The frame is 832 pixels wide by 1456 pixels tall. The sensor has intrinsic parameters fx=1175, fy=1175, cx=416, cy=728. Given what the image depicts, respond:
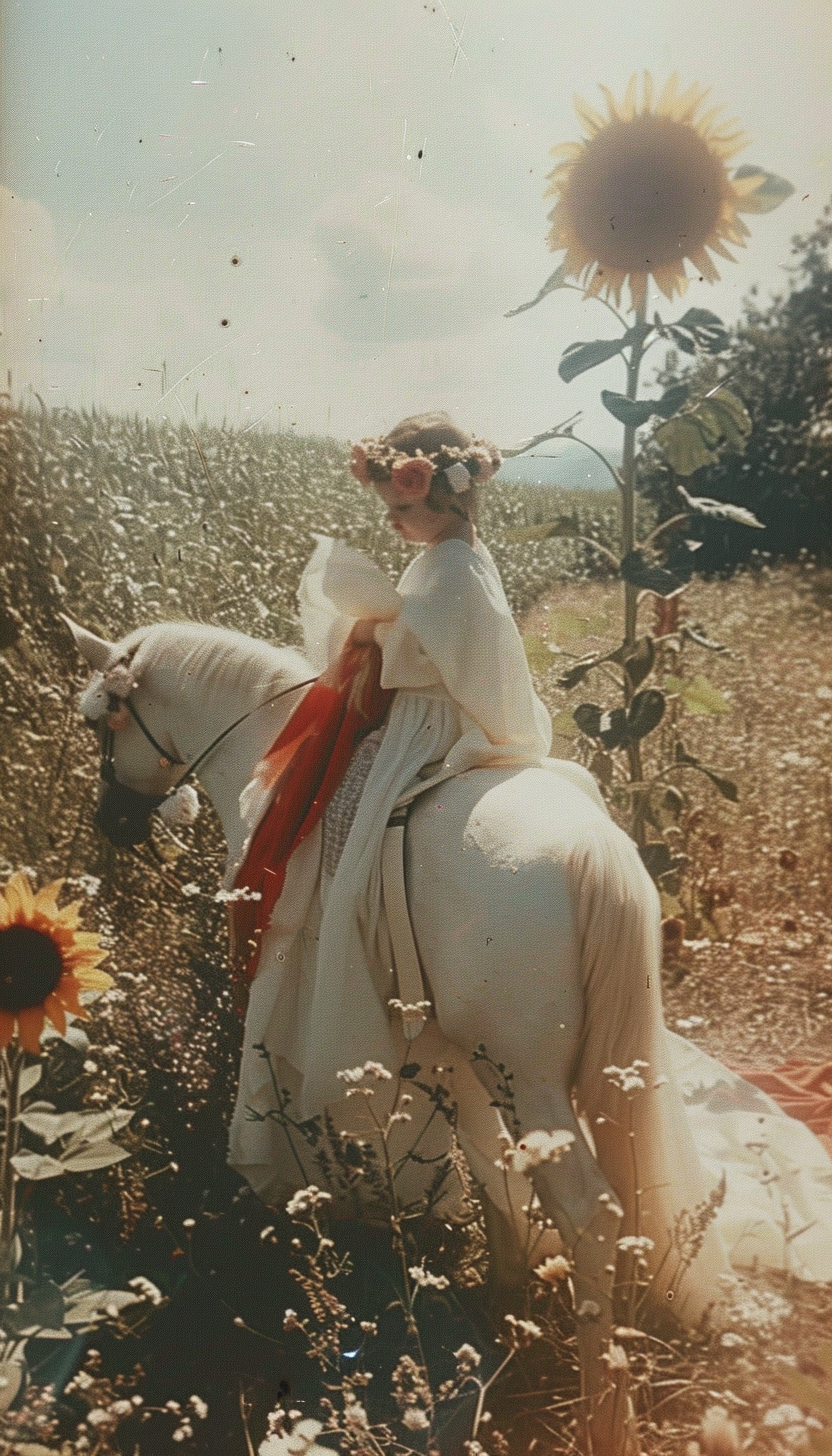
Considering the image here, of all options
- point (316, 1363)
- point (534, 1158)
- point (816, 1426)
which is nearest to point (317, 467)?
point (534, 1158)

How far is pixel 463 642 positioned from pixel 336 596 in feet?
0.71

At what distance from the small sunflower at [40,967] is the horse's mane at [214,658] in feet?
1.42

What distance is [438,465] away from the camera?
5.92ft

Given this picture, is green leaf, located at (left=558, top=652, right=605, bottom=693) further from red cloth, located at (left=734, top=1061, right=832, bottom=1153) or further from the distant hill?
red cloth, located at (left=734, top=1061, right=832, bottom=1153)

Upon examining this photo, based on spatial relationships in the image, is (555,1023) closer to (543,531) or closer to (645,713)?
(645,713)

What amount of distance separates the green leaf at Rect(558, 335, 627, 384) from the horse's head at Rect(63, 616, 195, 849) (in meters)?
0.82

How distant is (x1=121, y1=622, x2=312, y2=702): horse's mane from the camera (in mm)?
1932

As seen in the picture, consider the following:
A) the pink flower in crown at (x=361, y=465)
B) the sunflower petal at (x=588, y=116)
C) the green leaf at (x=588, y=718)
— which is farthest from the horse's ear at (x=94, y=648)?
the sunflower petal at (x=588, y=116)

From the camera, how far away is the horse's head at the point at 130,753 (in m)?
1.96

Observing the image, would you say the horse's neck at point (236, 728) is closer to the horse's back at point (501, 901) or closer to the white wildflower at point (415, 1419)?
the horse's back at point (501, 901)

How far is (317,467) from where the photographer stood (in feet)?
6.21

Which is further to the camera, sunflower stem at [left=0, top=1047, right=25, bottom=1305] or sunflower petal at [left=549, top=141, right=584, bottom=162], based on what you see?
sunflower stem at [left=0, top=1047, right=25, bottom=1305]

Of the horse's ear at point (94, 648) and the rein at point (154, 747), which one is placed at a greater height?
the horse's ear at point (94, 648)

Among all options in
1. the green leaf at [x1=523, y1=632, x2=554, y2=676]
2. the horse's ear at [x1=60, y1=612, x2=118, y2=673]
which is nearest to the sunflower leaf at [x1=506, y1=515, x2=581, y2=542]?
the green leaf at [x1=523, y1=632, x2=554, y2=676]
